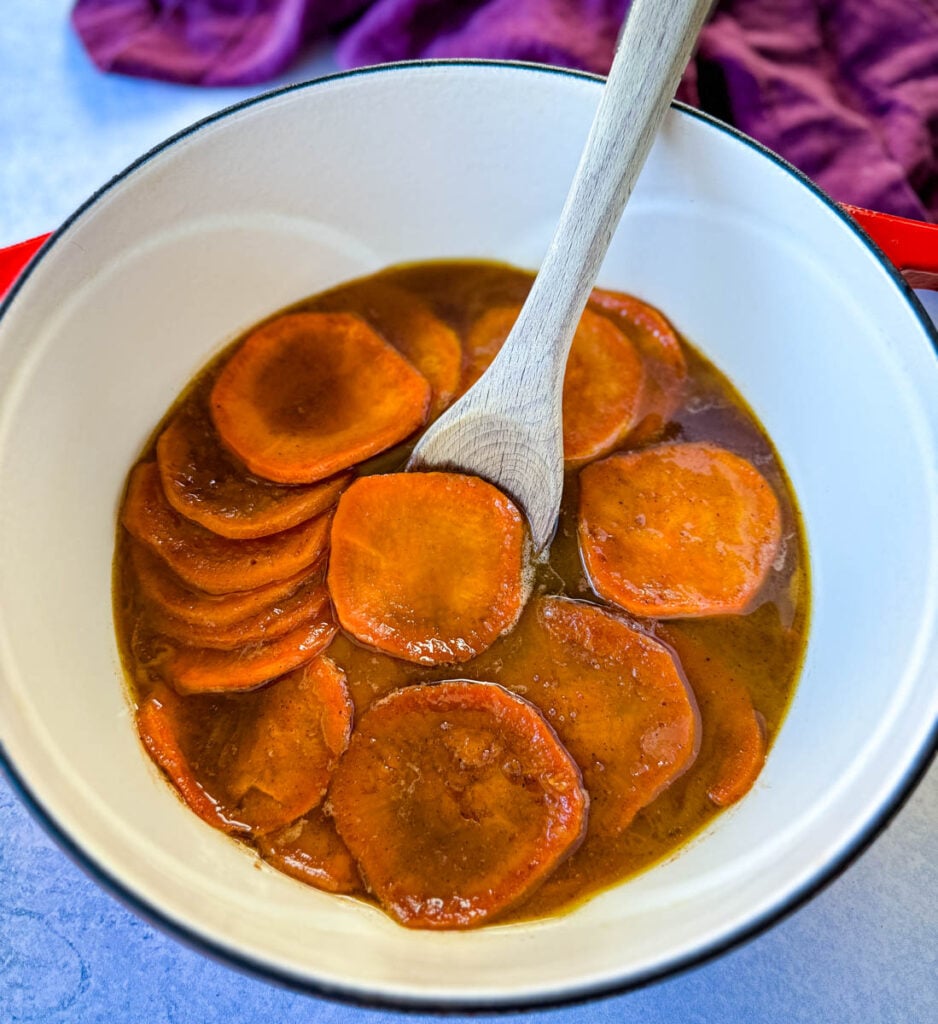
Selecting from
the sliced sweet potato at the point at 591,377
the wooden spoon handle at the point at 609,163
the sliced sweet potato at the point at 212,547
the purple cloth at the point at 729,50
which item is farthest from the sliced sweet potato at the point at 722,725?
the purple cloth at the point at 729,50

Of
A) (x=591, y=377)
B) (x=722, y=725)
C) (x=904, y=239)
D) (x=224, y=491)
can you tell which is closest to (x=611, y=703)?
(x=722, y=725)

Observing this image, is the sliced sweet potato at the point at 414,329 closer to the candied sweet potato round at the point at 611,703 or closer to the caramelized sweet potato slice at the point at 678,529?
the caramelized sweet potato slice at the point at 678,529

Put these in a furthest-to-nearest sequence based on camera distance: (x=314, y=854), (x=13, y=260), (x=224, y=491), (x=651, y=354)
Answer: (x=651, y=354), (x=224, y=491), (x=13, y=260), (x=314, y=854)

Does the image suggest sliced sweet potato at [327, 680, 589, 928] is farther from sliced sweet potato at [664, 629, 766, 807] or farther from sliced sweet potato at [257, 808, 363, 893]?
sliced sweet potato at [664, 629, 766, 807]

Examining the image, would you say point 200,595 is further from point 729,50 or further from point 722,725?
point 729,50

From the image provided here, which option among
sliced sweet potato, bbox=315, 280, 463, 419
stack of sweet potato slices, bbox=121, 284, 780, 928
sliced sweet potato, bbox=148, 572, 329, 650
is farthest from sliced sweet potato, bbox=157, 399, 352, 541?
sliced sweet potato, bbox=315, 280, 463, 419

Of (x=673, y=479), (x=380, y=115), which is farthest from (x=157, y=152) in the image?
(x=673, y=479)
